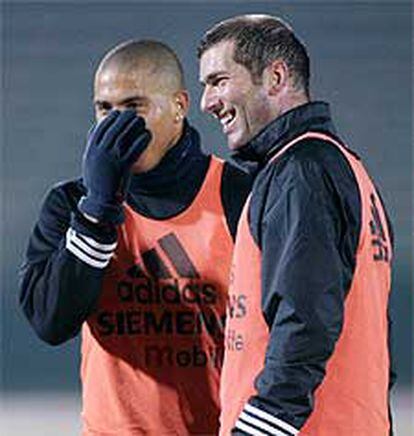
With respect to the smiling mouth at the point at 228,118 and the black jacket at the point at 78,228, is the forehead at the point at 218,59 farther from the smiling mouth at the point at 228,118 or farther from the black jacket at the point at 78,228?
the black jacket at the point at 78,228

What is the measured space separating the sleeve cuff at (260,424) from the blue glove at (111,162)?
38 cm

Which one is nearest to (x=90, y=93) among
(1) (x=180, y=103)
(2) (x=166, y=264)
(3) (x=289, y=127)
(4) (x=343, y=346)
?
(1) (x=180, y=103)

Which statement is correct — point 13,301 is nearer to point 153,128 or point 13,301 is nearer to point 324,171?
point 153,128

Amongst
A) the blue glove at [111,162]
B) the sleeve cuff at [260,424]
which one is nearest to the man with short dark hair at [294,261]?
the sleeve cuff at [260,424]

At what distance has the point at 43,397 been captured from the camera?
2789mm

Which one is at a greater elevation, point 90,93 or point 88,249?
point 90,93

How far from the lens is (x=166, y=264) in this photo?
174 centimetres

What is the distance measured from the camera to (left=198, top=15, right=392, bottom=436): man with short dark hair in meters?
1.34

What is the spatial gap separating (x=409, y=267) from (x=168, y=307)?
1.18 metres

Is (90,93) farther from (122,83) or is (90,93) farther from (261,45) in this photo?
(261,45)

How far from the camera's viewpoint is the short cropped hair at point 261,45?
1.50 meters

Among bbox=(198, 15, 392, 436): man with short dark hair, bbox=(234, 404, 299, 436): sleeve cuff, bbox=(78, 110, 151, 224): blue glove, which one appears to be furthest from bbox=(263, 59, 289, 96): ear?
bbox=(234, 404, 299, 436): sleeve cuff

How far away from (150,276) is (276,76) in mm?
375

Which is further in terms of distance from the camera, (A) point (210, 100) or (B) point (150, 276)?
(B) point (150, 276)
